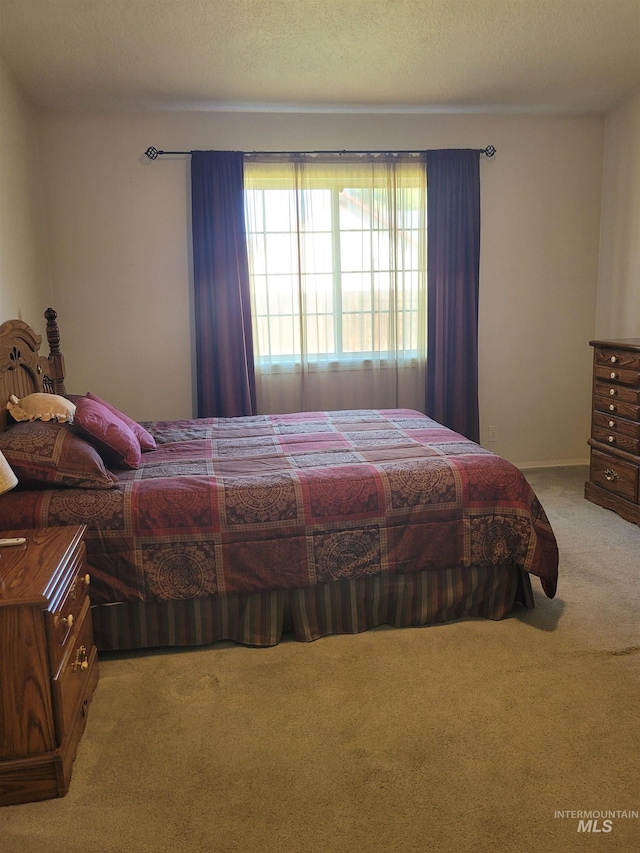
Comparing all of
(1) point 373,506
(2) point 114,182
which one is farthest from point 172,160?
(1) point 373,506

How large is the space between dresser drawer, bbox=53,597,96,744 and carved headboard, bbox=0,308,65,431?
3.29 feet

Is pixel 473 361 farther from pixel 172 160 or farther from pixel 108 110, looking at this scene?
pixel 108 110

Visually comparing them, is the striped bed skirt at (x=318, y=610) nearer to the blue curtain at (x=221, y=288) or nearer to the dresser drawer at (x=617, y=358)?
the dresser drawer at (x=617, y=358)

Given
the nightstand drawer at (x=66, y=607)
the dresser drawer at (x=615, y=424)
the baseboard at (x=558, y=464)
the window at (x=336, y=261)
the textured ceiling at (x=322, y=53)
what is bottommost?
the baseboard at (x=558, y=464)

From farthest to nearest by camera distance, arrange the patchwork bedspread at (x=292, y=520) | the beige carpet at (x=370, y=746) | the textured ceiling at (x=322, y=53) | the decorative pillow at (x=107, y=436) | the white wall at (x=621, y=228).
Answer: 1. the white wall at (x=621, y=228)
2. the textured ceiling at (x=322, y=53)
3. the decorative pillow at (x=107, y=436)
4. the patchwork bedspread at (x=292, y=520)
5. the beige carpet at (x=370, y=746)

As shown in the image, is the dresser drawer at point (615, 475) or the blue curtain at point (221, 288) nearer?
the dresser drawer at point (615, 475)

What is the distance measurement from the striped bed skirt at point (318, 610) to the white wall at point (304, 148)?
2.33 metres

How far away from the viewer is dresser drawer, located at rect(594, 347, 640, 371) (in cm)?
376

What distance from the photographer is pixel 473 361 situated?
4.81 metres

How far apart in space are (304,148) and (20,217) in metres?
1.84

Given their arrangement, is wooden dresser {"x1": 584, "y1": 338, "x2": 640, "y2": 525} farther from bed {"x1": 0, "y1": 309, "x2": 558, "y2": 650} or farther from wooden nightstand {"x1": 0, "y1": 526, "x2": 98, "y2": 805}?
wooden nightstand {"x1": 0, "y1": 526, "x2": 98, "y2": 805}

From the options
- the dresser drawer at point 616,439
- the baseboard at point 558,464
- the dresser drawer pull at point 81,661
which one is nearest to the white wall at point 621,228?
the dresser drawer at point 616,439

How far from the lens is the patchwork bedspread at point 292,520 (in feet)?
8.13

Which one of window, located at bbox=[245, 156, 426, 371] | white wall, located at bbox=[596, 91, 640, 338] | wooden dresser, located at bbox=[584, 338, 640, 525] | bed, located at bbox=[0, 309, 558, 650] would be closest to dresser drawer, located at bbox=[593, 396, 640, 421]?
wooden dresser, located at bbox=[584, 338, 640, 525]
